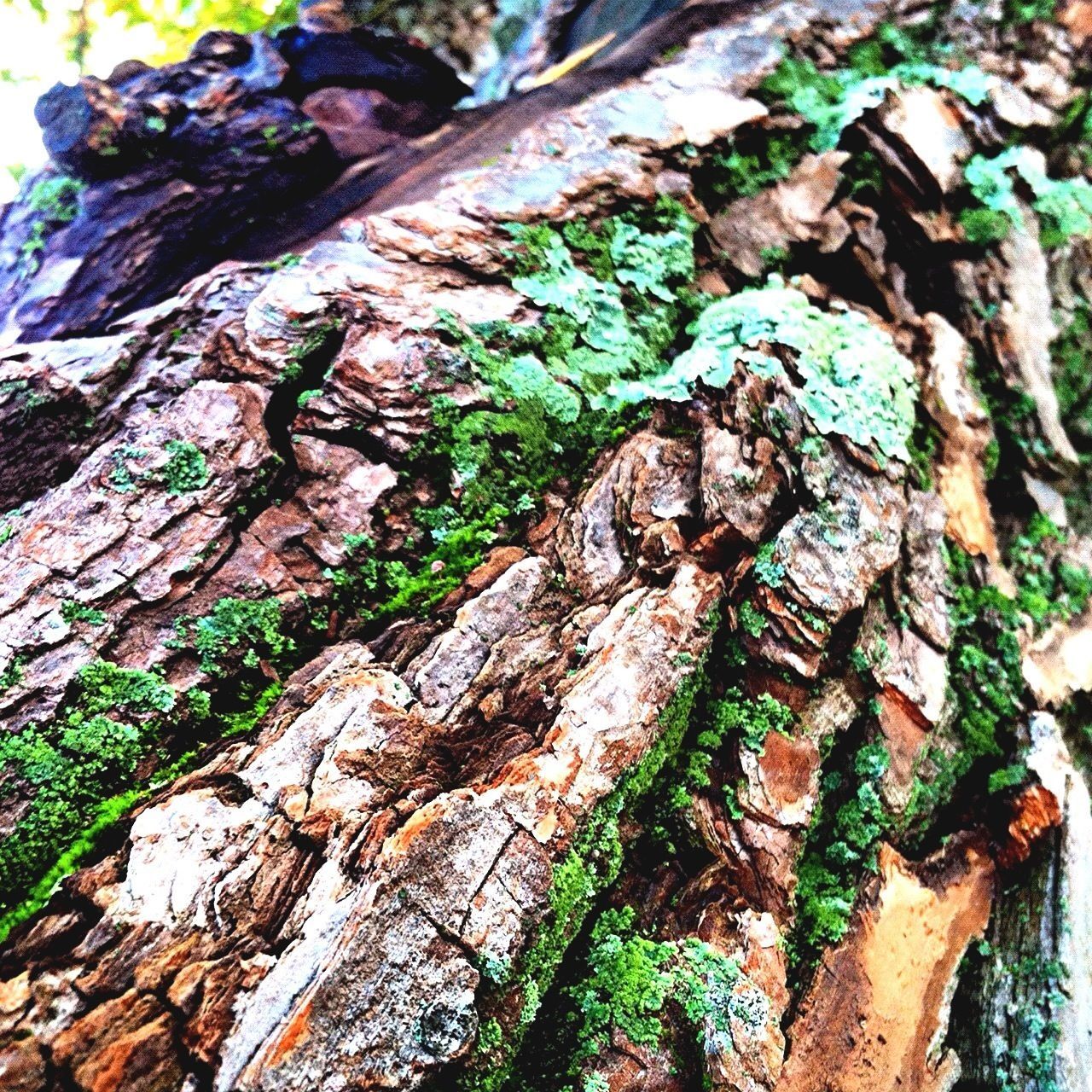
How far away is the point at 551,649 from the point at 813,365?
2353 mm

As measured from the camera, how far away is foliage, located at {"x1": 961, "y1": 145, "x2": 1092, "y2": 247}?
6.34 meters

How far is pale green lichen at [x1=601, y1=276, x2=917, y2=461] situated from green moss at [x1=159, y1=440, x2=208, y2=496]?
7.51 feet

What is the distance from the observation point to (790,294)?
5258 millimetres

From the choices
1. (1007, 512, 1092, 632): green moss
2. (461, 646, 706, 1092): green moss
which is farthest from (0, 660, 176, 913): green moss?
(1007, 512, 1092, 632): green moss

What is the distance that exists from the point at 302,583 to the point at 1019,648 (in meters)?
4.23

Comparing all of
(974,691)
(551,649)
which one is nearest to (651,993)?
(551,649)

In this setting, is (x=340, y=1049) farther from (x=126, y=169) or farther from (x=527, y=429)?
(x=126, y=169)

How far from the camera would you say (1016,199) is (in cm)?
657

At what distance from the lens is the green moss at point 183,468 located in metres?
3.98

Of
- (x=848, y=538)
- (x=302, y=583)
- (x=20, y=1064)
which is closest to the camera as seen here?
(x=20, y=1064)

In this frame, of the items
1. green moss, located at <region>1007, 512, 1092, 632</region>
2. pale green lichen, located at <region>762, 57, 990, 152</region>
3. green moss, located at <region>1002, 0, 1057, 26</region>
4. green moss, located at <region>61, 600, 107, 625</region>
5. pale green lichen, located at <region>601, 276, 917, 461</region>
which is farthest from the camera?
green moss, located at <region>1002, 0, 1057, 26</region>

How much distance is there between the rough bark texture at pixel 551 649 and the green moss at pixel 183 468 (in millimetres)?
20

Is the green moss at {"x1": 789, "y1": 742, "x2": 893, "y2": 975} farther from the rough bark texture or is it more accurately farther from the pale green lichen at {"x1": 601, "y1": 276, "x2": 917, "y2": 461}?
the pale green lichen at {"x1": 601, "y1": 276, "x2": 917, "y2": 461}

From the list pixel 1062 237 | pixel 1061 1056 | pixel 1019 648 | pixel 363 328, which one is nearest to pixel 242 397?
pixel 363 328
